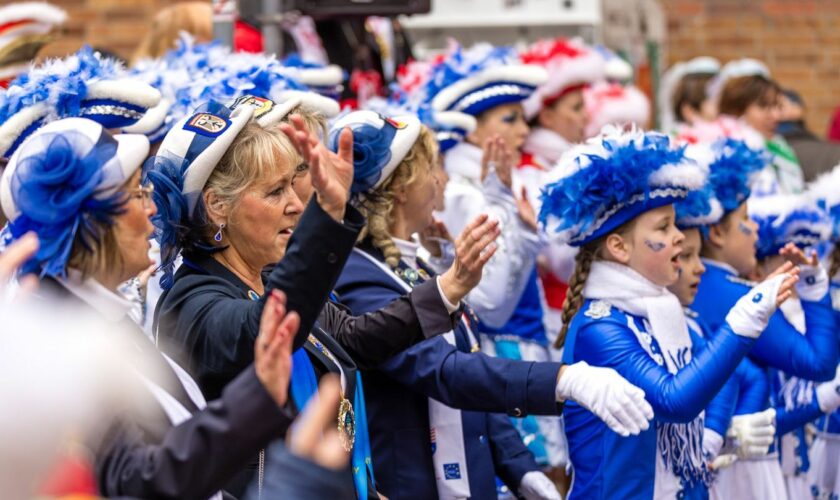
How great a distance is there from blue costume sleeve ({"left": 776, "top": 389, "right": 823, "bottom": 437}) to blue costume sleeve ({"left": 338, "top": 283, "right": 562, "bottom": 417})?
155cm

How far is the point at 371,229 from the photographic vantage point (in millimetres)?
4051

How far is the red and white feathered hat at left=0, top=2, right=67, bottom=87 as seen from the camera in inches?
208

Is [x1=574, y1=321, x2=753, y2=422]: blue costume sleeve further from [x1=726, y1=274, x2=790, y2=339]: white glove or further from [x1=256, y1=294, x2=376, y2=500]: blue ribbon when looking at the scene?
[x1=256, y1=294, x2=376, y2=500]: blue ribbon

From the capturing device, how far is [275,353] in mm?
2447

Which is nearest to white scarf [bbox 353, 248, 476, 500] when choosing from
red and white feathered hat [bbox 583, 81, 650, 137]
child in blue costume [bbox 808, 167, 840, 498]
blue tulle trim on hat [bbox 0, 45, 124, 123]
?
blue tulle trim on hat [bbox 0, 45, 124, 123]

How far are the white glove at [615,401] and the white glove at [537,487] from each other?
0.73 metres

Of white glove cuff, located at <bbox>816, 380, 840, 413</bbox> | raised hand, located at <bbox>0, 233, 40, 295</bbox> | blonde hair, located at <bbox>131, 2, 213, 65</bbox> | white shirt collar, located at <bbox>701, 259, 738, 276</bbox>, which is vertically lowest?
white glove cuff, located at <bbox>816, 380, 840, 413</bbox>

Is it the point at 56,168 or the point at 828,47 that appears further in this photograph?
the point at 828,47

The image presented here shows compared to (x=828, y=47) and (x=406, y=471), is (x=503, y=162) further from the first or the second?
(x=828, y=47)

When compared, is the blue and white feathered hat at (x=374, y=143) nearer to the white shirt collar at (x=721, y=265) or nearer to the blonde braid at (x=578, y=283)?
the blonde braid at (x=578, y=283)

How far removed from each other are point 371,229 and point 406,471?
696mm

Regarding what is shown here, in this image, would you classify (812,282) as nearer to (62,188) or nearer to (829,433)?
(829,433)

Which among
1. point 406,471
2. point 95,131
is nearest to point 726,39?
point 406,471

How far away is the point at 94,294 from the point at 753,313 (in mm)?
1866
